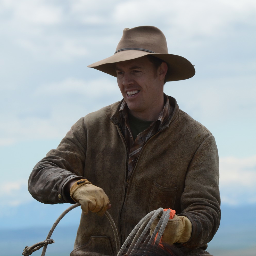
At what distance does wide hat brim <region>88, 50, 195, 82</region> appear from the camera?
4980mm

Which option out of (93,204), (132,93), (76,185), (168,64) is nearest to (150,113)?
(132,93)

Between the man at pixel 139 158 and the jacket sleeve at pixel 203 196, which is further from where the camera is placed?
the man at pixel 139 158

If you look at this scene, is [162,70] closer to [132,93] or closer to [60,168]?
→ [132,93]

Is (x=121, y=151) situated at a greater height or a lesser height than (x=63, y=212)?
greater

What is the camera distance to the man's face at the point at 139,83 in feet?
16.5

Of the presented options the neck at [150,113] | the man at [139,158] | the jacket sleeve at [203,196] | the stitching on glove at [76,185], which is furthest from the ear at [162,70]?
the stitching on glove at [76,185]

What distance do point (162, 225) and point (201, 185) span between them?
3.25 feet

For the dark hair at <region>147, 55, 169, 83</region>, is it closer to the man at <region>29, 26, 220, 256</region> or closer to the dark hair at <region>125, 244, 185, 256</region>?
the man at <region>29, 26, 220, 256</region>

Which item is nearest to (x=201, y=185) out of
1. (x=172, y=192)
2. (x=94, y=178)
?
(x=172, y=192)

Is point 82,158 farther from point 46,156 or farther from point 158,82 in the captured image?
point 158,82

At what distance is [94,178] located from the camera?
17.1ft

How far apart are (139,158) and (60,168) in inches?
27.2

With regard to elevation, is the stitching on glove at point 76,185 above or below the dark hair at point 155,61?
below

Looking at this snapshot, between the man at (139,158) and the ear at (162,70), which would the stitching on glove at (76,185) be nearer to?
the man at (139,158)
